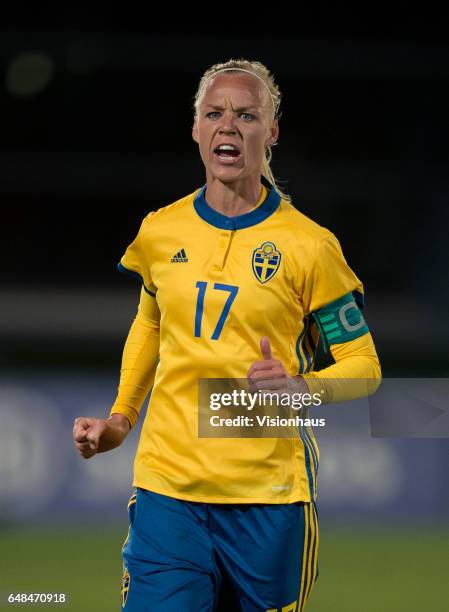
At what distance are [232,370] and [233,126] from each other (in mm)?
532

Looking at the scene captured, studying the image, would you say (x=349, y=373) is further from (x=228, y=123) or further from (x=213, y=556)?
(x=228, y=123)

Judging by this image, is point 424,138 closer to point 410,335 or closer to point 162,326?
point 410,335

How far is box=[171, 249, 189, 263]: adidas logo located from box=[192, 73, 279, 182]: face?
18cm

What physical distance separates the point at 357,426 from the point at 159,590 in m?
3.06

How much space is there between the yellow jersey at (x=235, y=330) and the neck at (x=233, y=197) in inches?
0.9

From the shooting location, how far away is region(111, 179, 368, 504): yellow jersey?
226 cm

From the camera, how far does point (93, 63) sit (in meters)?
7.01

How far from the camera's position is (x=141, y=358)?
2.55 meters

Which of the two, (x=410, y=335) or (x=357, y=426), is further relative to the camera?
(x=410, y=335)

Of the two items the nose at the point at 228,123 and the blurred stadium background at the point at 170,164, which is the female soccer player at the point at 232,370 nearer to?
the nose at the point at 228,123

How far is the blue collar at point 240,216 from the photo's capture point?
7.88 feet

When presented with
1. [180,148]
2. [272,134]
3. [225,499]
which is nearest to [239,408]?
[225,499]

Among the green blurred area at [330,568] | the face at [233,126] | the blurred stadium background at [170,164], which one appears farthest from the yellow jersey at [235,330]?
the blurred stadium background at [170,164]

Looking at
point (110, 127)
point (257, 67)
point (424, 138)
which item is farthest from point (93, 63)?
point (257, 67)
